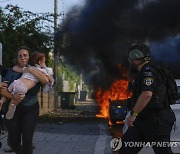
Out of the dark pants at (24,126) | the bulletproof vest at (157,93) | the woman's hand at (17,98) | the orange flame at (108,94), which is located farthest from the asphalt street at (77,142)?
the orange flame at (108,94)

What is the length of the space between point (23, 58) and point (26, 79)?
1.23 ft

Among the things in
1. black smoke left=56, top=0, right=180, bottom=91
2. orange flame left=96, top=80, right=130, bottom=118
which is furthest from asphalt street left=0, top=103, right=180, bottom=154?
black smoke left=56, top=0, right=180, bottom=91

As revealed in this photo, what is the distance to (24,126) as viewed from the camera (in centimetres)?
545

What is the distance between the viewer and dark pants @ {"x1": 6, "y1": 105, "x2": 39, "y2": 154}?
17.9ft

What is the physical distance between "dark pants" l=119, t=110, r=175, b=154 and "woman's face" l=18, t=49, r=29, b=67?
65.1 inches

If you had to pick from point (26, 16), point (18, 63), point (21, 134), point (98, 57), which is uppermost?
point (26, 16)

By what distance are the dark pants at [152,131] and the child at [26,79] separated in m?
1.32

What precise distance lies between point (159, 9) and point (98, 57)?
338 cm

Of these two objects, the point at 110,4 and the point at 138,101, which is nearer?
the point at 138,101

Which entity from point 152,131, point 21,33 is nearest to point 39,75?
point 152,131

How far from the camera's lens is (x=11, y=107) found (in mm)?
5316

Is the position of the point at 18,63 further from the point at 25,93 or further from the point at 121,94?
the point at 121,94

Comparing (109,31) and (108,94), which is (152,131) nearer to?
(108,94)

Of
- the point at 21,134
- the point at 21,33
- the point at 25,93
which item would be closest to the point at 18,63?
the point at 25,93
